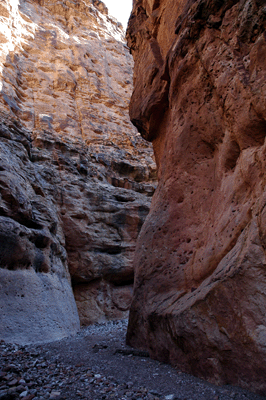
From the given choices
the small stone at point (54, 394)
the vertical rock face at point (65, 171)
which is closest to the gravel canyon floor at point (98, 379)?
the small stone at point (54, 394)

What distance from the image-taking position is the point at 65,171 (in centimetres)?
1945

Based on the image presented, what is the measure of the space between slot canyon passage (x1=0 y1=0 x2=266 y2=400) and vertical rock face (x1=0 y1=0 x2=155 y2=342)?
94mm

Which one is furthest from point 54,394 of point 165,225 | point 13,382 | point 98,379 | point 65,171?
point 65,171

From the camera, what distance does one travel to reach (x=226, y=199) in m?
5.47

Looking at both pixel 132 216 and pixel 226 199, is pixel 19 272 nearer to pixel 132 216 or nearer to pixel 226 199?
pixel 226 199

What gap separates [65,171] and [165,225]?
13660 millimetres

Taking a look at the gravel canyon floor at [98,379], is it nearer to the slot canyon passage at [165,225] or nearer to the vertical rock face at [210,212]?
the slot canyon passage at [165,225]

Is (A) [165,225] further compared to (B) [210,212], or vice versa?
(A) [165,225]

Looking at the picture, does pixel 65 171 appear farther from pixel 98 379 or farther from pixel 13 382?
pixel 13 382

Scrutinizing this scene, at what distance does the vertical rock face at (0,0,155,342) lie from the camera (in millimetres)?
11039

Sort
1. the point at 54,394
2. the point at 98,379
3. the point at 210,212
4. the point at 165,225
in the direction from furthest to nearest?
the point at 165,225, the point at 210,212, the point at 98,379, the point at 54,394

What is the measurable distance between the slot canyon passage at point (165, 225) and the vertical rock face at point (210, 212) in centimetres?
3

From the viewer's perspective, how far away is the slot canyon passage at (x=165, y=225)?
4.25 meters

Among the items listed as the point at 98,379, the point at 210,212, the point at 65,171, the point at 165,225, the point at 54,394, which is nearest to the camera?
the point at 54,394
